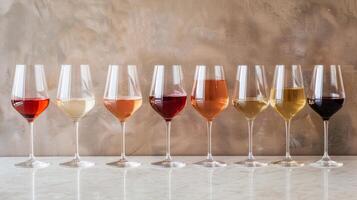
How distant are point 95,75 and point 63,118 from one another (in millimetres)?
147

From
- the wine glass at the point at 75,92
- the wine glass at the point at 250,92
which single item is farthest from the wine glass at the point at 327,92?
the wine glass at the point at 75,92

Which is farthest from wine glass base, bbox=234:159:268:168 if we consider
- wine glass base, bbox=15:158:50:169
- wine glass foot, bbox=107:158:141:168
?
wine glass base, bbox=15:158:50:169

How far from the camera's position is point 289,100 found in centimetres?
154

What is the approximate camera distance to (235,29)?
168 centimetres

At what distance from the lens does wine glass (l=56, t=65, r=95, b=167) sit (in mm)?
1541

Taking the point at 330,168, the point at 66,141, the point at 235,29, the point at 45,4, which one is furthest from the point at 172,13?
the point at 330,168

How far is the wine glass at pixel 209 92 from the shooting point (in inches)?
59.8

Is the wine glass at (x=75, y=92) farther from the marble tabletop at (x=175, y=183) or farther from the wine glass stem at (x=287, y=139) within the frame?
the wine glass stem at (x=287, y=139)

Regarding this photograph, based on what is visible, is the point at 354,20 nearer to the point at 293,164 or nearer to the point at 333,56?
the point at 333,56

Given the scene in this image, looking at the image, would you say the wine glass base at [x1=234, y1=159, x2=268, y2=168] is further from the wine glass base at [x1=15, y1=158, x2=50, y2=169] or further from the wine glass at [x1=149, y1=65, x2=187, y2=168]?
the wine glass base at [x1=15, y1=158, x2=50, y2=169]

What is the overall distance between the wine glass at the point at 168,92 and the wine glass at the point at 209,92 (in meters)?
0.04

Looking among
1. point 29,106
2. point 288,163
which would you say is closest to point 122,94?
point 29,106

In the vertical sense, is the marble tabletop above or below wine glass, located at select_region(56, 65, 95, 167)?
below

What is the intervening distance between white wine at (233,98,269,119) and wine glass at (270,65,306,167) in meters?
0.03
